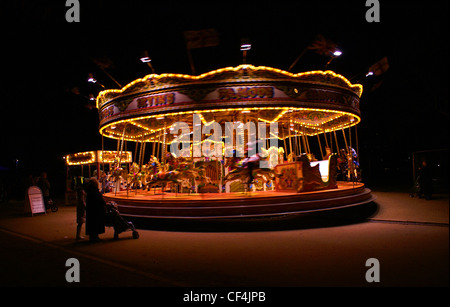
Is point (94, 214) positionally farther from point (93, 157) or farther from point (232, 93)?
point (93, 157)

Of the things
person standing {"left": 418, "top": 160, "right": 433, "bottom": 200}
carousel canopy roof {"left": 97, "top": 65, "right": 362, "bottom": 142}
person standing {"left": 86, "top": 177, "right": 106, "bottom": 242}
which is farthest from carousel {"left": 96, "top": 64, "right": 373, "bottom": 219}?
person standing {"left": 418, "top": 160, "right": 433, "bottom": 200}

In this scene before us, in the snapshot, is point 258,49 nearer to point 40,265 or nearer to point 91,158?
point 40,265

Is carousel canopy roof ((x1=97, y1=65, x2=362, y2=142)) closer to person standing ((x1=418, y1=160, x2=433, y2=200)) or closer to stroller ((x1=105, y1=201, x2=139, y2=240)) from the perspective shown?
stroller ((x1=105, y1=201, x2=139, y2=240))

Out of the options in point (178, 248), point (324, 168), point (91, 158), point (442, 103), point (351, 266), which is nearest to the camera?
point (442, 103)

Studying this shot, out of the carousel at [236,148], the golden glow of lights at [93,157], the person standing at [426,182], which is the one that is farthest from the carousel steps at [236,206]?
the golden glow of lights at [93,157]

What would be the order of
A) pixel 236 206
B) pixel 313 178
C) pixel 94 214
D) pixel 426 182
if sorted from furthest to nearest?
1. pixel 426 182
2. pixel 313 178
3. pixel 236 206
4. pixel 94 214

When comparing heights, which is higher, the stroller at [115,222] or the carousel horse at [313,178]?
the carousel horse at [313,178]

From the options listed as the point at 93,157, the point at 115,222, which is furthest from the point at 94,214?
the point at 93,157

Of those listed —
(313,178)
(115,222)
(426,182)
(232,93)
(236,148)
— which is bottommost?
(115,222)

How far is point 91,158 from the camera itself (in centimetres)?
1939

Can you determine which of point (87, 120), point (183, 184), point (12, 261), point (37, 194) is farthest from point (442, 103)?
point (87, 120)

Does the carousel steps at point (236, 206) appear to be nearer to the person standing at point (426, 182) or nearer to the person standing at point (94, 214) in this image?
the person standing at point (94, 214)

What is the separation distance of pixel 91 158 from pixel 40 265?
1552 cm

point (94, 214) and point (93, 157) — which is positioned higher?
point (93, 157)
